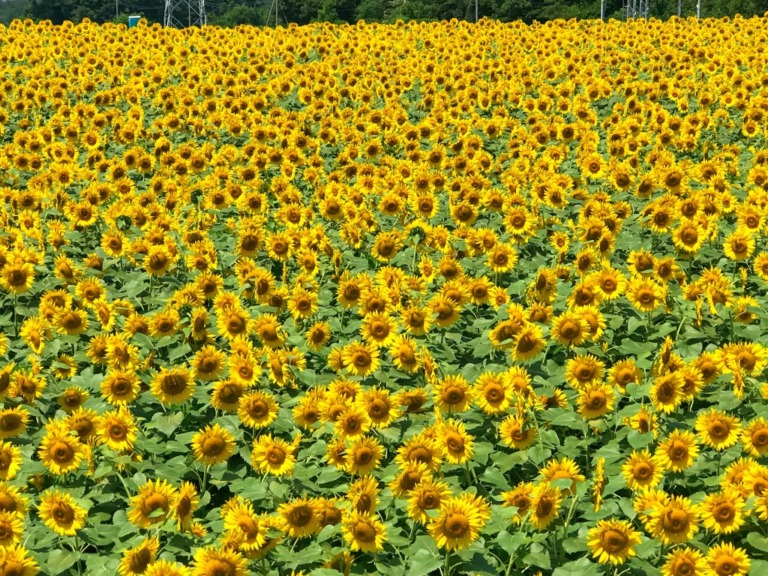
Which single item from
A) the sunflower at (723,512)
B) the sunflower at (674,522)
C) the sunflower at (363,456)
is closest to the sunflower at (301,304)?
the sunflower at (363,456)

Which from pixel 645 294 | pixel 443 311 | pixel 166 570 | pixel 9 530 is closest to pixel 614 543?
pixel 166 570

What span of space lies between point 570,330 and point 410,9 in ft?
191

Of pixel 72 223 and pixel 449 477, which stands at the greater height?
pixel 72 223

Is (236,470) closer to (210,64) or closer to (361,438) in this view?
(361,438)

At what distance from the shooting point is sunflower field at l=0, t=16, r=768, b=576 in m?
3.71

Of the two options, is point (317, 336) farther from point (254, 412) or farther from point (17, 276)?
point (17, 276)

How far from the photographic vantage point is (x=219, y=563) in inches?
125

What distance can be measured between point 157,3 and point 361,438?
14319cm

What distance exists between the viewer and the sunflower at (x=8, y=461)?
13.2ft

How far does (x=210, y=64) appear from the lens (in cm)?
1421

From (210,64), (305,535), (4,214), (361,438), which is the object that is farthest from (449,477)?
(210,64)

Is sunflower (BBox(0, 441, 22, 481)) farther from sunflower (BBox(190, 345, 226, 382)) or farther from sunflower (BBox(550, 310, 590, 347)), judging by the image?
sunflower (BBox(550, 310, 590, 347))

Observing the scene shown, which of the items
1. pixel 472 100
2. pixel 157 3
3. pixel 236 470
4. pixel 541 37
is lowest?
pixel 236 470

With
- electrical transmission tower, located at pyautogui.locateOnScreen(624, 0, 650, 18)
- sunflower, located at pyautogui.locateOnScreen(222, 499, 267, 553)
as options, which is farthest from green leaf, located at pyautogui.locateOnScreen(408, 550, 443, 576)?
electrical transmission tower, located at pyautogui.locateOnScreen(624, 0, 650, 18)
